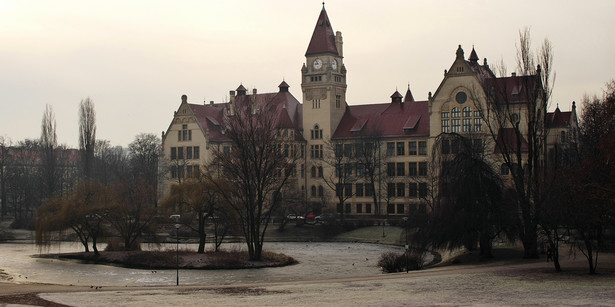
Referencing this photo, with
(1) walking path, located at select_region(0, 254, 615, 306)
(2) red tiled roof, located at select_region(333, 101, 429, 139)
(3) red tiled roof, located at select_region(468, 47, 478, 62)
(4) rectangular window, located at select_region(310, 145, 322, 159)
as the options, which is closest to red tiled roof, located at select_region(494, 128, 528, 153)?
(1) walking path, located at select_region(0, 254, 615, 306)

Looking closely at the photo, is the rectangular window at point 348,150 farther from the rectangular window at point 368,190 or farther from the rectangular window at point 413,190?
the rectangular window at point 413,190

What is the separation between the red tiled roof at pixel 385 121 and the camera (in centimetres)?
10344

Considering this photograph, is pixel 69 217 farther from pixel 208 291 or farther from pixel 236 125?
pixel 208 291

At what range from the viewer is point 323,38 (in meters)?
107

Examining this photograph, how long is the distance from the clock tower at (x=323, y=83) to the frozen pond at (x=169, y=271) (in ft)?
126

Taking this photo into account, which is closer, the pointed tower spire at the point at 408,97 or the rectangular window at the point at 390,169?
the rectangular window at the point at 390,169

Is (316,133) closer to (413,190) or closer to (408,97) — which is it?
(413,190)

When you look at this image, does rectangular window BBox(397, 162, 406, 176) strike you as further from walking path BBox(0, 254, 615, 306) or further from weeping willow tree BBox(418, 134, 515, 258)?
walking path BBox(0, 254, 615, 306)

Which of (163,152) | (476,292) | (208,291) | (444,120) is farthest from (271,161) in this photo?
(163,152)

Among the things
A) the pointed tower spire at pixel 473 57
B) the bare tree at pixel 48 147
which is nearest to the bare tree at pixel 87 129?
the bare tree at pixel 48 147

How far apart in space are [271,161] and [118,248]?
45.5 feet

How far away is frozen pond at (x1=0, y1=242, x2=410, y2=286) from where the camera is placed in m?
50.8

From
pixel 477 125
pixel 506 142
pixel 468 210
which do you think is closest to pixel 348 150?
pixel 477 125

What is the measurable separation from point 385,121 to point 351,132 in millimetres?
4463
